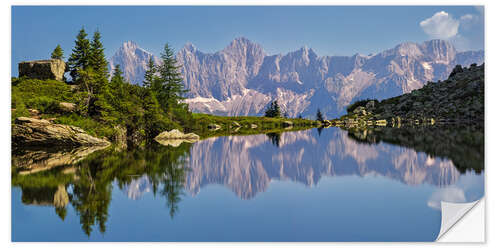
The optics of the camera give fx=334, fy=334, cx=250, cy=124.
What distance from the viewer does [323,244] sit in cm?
762

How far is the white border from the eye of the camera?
7777 millimetres

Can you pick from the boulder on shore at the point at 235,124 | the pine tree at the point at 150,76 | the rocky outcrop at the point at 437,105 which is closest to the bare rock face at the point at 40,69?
the pine tree at the point at 150,76

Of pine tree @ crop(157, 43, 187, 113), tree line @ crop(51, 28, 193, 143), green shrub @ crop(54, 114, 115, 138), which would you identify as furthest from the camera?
pine tree @ crop(157, 43, 187, 113)

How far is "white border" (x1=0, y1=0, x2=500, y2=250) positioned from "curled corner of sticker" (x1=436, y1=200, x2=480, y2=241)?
0.44m

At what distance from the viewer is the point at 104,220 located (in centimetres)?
886

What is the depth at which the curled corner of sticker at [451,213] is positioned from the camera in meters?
8.66

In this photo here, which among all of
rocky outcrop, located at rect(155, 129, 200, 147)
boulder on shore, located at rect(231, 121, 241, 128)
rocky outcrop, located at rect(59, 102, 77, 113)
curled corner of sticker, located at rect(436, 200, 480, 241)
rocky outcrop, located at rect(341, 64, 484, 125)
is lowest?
curled corner of sticker, located at rect(436, 200, 480, 241)

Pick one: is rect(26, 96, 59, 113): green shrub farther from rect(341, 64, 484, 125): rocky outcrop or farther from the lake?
rect(341, 64, 484, 125): rocky outcrop

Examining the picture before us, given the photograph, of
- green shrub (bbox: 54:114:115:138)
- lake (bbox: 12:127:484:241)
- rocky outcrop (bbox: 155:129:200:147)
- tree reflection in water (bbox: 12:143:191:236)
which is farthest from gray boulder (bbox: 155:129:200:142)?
lake (bbox: 12:127:484:241)

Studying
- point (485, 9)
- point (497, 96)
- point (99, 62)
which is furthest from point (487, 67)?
point (99, 62)

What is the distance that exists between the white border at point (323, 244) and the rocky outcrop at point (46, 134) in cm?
1634

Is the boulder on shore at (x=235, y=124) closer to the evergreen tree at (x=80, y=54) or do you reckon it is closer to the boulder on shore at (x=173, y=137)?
the evergreen tree at (x=80, y=54)
